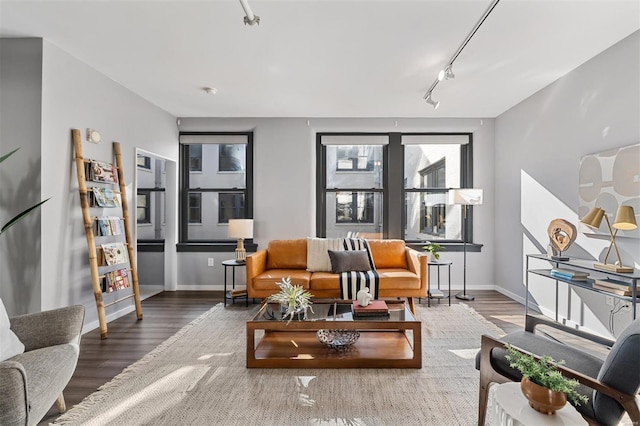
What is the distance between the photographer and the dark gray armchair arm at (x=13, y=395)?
4.50 feet

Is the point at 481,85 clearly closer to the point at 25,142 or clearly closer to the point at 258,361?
the point at 258,361

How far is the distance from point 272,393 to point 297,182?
3.37m

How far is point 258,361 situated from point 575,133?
3794 millimetres

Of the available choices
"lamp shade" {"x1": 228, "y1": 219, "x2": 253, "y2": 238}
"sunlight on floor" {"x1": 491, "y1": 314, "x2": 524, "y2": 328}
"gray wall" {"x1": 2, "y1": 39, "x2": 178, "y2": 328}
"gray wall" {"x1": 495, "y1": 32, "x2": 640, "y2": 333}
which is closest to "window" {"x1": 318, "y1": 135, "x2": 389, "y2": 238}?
"lamp shade" {"x1": 228, "y1": 219, "x2": 253, "y2": 238}

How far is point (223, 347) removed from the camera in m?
2.98

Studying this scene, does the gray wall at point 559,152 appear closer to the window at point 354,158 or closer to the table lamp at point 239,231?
the window at point 354,158

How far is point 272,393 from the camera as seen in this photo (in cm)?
222

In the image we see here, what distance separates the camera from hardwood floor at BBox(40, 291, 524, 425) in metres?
2.43

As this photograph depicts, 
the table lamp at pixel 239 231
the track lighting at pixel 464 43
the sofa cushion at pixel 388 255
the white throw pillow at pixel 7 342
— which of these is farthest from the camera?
the table lamp at pixel 239 231

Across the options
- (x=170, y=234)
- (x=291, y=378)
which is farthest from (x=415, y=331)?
(x=170, y=234)

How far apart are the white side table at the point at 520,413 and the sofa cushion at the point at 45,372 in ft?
6.65

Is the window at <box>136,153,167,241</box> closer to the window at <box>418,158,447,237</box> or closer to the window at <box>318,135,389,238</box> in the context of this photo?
the window at <box>318,135,389,238</box>

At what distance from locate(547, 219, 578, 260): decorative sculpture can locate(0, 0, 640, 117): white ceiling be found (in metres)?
1.60

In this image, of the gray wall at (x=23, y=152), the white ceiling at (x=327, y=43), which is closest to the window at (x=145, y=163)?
the white ceiling at (x=327, y=43)
